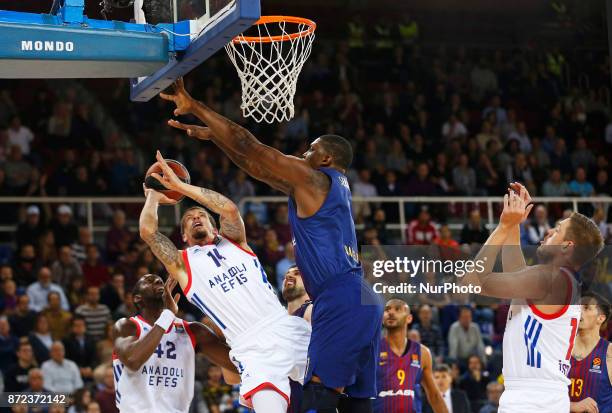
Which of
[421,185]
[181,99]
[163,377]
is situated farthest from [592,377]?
[421,185]

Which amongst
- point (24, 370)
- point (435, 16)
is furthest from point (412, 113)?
point (24, 370)

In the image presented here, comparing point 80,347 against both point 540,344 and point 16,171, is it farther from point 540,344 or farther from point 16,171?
point 540,344

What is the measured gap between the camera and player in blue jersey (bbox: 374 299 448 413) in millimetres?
8797

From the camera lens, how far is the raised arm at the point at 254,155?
5934 millimetres

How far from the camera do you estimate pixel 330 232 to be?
602 centimetres

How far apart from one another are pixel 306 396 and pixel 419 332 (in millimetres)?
7418

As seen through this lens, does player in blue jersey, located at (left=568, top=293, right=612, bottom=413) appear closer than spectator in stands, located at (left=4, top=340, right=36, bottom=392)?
Yes

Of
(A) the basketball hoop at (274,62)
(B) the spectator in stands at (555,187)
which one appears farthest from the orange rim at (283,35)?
(B) the spectator in stands at (555,187)

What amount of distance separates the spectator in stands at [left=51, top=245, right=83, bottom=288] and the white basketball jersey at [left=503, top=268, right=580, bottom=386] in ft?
27.0

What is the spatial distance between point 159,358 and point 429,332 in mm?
6459

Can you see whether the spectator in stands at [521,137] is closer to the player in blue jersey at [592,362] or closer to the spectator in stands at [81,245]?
the spectator in stands at [81,245]

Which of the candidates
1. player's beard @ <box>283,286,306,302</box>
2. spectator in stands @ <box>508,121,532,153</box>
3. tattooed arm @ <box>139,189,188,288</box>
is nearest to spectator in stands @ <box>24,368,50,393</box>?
player's beard @ <box>283,286,306,302</box>

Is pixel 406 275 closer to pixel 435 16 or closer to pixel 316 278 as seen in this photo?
pixel 316 278

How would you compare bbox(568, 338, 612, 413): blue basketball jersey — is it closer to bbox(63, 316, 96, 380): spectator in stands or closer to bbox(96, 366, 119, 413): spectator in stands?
bbox(96, 366, 119, 413): spectator in stands
